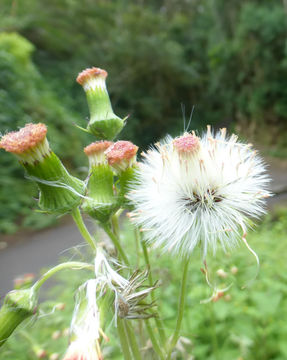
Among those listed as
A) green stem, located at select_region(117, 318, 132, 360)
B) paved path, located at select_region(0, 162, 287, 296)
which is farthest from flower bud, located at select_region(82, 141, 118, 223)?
paved path, located at select_region(0, 162, 287, 296)

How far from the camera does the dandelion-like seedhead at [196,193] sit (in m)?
0.65

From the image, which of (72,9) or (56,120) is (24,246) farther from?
(72,9)

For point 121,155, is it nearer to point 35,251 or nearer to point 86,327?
point 86,327

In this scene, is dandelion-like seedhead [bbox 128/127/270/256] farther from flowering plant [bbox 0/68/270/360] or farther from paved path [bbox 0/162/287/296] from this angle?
paved path [bbox 0/162/287/296]

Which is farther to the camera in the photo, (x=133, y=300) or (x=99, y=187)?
(x=99, y=187)

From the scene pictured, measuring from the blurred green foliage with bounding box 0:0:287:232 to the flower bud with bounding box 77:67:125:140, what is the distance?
29.6 ft

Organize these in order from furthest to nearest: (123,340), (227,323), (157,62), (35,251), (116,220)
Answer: (157,62), (35,251), (227,323), (116,220), (123,340)

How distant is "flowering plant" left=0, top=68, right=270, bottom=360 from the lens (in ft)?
1.99

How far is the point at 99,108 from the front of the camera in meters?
0.88

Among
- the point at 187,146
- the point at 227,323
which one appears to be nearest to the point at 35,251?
the point at 227,323

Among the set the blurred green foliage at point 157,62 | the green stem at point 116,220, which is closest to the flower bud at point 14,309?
the green stem at point 116,220

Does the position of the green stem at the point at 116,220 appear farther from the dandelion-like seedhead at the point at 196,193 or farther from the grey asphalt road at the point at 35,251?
the grey asphalt road at the point at 35,251

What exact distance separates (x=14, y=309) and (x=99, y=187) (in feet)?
1.00

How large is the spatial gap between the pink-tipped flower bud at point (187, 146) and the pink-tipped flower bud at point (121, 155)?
10 centimetres
